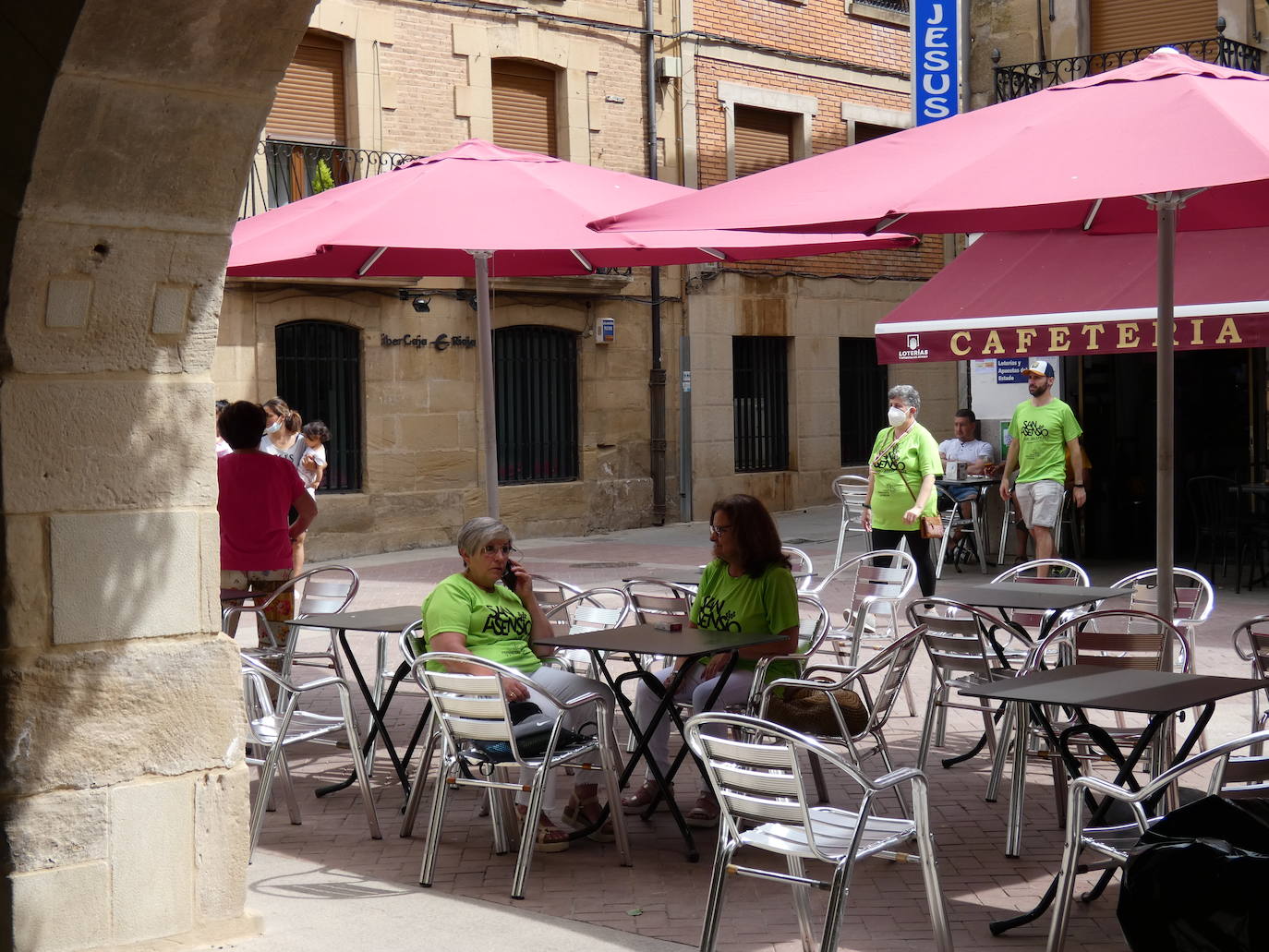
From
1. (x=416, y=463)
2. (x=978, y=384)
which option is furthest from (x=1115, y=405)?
(x=416, y=463)

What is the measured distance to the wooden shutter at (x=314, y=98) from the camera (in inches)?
674

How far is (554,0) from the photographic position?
1912cm

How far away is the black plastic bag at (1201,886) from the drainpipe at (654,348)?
54.3 feet

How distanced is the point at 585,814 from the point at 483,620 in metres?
0.85

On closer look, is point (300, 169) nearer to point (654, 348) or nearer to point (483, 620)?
point (654, 348)

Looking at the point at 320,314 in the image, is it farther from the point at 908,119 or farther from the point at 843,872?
the point at 843,872

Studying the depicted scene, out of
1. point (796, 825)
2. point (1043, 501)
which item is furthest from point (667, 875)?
point (1043, 501)

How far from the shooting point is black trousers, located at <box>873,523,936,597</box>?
388 inches

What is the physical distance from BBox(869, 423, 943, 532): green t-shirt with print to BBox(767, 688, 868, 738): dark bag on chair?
4.03m

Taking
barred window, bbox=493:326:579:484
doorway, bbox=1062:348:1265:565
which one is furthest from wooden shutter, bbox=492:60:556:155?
doorway, bbox=1062:348:1265:565

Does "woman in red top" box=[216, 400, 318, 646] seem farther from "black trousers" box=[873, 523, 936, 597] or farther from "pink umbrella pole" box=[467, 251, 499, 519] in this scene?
"black trousers" box=[873, 523, 936, 597]

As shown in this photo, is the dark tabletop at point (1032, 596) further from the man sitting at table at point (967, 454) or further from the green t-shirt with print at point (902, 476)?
the man sitting at table at point (967, 454)

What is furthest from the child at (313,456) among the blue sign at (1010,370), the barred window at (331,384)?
the blue sign at (1010,370)

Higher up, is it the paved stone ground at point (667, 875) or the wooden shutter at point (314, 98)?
the wooden shutter at point (314, 98)
